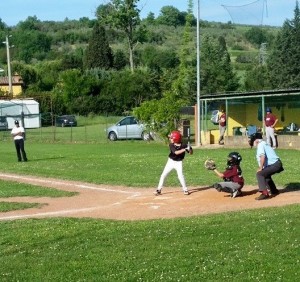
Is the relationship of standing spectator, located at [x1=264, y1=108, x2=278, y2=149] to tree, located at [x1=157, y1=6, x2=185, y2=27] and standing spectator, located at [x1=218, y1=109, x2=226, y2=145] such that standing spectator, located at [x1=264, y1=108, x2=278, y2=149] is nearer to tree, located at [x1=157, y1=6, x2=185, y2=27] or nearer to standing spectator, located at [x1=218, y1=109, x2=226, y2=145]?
standing spectator, located at [x1=218, y1=109, x2=226, y2=145]

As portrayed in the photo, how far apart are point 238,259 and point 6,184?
1302 cm

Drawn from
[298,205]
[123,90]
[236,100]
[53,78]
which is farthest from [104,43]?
[298,205]

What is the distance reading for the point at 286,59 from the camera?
77.3 meters

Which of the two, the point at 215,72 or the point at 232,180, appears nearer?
the point at 232,180

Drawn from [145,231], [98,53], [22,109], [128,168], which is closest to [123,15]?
[98,53]

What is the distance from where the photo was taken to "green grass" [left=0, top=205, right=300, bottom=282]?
8.42 m

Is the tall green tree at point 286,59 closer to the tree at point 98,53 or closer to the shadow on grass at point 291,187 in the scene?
the tree at point 98,53

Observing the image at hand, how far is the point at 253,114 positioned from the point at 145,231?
90.8 feet

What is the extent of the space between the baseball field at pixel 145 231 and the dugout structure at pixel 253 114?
13153mm

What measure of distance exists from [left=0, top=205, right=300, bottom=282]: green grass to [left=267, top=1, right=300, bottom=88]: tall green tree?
64.4 m

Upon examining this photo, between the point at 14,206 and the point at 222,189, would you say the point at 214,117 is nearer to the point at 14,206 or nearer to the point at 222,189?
the point at 222,189

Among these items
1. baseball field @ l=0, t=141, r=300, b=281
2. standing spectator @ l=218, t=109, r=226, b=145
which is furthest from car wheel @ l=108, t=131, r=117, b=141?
baseball field @ l=0, t=141, r=300, b=281

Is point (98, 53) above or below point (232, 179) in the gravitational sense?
above

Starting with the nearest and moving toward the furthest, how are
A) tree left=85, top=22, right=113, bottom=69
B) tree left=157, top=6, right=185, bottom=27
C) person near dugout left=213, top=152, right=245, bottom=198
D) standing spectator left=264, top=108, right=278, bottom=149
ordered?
person near dugout left=213, top=152, right=245, bottom=198
standing spectator left=264, top=108, right=278, bottom=149
tree left=85, top=22, right=113, bottom=69
tree left=157, top=6, right=185, bottom=27
